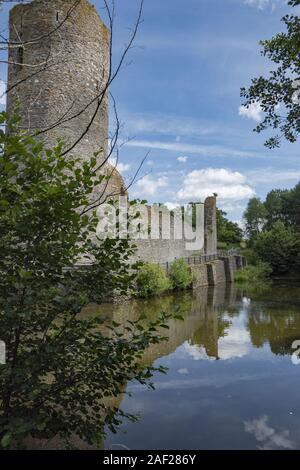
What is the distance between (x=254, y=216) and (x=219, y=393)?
65149 mm

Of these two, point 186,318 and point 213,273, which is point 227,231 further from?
point 186,318

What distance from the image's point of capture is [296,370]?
6.12m

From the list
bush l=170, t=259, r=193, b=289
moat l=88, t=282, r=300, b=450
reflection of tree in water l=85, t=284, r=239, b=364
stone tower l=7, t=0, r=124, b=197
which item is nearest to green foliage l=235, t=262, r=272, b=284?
bush l=170, t=259, r=193, b=289

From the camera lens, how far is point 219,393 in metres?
5.11

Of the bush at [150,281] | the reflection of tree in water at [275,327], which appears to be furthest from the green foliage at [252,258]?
the reflection of tree in water at [275,327]

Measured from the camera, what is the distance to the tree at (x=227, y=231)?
51.2 meters

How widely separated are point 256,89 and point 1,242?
21.5ft

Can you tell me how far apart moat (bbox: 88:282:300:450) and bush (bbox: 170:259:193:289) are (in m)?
7.61

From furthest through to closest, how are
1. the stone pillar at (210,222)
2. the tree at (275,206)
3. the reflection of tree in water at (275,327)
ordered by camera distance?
the tree at (275,206), the stone pillar at (210,222), the reflection of tree in water at (275,327)

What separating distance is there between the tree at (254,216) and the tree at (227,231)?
515 inches

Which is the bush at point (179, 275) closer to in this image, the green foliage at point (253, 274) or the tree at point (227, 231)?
the green foliage at point (253, 274)

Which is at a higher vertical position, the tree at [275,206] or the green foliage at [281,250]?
the tree at [275,206]

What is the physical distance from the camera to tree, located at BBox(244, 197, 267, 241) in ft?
217
